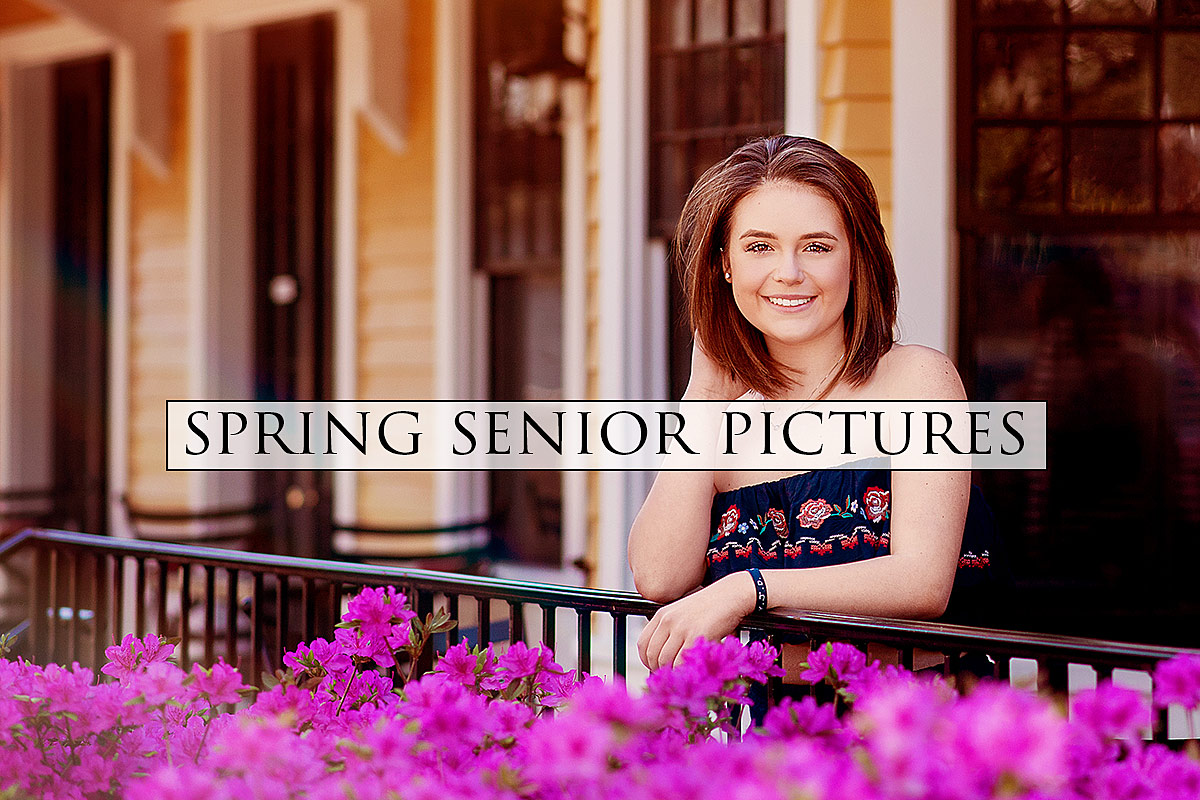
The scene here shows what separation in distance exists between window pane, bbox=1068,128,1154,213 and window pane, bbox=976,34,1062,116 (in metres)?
0.14

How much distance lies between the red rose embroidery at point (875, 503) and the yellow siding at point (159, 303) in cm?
437

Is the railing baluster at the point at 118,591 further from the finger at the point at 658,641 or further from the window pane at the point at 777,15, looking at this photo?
the window pane at the point at 777,15

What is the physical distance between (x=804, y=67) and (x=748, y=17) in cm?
52

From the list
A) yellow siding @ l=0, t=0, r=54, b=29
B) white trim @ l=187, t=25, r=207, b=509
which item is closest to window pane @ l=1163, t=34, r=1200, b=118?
white trim @ l=187, t=25, r=207, b=509

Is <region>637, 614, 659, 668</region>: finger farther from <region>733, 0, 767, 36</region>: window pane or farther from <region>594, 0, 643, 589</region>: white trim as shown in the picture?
<region>733, 0, 767, 36</region>: window pane

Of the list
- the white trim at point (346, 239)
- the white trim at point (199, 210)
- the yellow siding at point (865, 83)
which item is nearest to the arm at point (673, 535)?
the yellow siding at point (865, 83)

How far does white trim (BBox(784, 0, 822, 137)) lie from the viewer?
299 cm

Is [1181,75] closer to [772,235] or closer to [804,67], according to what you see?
[804,67]

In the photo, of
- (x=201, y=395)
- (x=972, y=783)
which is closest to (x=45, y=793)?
(x=972, y=783)

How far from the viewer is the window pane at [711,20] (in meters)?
3.46

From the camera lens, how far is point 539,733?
3.40 ft

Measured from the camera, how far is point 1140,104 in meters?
2.92

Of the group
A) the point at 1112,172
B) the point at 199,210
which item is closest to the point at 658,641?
the point at 1112,172

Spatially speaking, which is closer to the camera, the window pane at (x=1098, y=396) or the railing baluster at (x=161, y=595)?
the railing baluster at (x=161, y=595)
